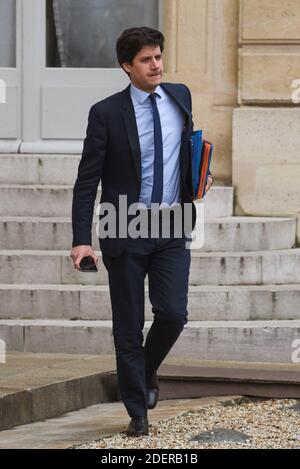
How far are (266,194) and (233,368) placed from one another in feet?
9.11

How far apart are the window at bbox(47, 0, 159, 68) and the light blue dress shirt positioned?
5277mm

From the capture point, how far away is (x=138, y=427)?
7.14 m

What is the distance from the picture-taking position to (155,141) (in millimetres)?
7129

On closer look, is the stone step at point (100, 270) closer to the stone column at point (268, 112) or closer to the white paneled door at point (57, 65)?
the stone column at point (268, 112)

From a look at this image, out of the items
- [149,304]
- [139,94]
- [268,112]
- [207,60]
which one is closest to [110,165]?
[139,94]

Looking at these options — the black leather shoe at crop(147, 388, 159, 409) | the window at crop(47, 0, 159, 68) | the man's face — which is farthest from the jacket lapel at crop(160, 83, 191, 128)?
the window at crop(47, 0, 159, 68)

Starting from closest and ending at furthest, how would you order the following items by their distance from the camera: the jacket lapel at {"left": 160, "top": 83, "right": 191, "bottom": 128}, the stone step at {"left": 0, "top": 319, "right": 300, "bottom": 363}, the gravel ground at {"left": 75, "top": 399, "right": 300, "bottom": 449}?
the gravel ground at {"left": 75, "top": 399, "right": 300, "bottom": 449} → the jacket lapel at {"left": 160, "top": 83, "right": 191, "bottom": 128} → the stone step at {"left": 0, "top": 319, "right": 300, "bottom": 363}

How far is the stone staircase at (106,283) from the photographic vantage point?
9.88 meters

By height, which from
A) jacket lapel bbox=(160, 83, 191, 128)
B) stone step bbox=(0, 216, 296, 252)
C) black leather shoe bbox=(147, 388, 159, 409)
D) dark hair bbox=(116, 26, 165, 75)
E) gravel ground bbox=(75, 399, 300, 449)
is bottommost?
gravel ground bbox=(75, 399, 300, 449)

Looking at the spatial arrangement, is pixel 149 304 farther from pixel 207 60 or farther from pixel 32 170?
pixel 207 60

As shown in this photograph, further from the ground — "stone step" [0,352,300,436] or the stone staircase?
the stone staircase

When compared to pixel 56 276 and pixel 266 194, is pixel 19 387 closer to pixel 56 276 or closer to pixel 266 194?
pixel 56 276

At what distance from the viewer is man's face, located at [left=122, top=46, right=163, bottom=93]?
7074 mm

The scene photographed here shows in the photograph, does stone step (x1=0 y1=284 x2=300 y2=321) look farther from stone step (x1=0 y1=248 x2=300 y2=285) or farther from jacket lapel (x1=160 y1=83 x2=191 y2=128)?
jacket lapel (x1=160 y1=83 x2=191 y2=128)
